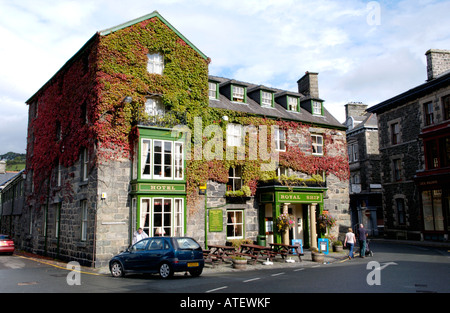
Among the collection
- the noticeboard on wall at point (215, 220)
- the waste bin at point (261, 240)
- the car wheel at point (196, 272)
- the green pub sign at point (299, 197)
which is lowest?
the car wheel at point (196, 272)

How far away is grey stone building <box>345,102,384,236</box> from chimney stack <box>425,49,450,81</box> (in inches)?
439

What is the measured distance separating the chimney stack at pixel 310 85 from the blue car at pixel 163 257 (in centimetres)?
1954

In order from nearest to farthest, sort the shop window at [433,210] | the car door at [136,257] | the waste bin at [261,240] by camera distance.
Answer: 1. the car door at [136,257]
2. the waste bin at [261,240]
3. the shop window at [433,210]

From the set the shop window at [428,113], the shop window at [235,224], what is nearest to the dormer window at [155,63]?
the shop window at [235,224]

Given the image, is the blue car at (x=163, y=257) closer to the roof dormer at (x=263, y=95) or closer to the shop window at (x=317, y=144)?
the roof dormer at (x=263, y=95)

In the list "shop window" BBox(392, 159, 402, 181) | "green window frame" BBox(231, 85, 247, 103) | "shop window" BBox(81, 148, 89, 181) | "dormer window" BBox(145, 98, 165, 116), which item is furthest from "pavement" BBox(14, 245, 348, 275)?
"shop window" BBox(392, 159, 402, 181)

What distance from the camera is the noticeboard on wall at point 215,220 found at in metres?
21.0

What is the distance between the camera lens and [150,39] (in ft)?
68.8

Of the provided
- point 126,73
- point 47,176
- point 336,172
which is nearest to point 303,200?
point 336,172

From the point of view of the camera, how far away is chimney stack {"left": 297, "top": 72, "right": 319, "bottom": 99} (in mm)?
30047

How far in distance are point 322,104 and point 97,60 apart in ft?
55.7

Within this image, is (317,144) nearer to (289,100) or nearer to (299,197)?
(289,100)
